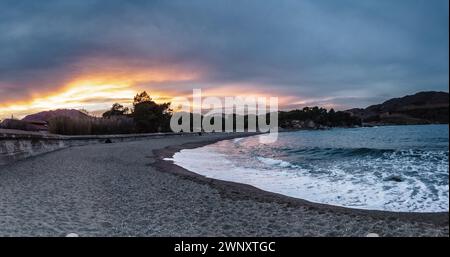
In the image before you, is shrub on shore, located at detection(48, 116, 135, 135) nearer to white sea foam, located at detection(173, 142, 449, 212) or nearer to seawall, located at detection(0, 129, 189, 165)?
seawall, located at detection(0, 129, 189, 165)

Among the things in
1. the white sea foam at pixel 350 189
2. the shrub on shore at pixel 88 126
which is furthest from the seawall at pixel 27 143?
the white sea foam at pixel 350 189

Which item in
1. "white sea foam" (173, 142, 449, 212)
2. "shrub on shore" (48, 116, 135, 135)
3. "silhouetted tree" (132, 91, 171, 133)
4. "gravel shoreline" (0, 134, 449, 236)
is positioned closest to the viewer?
"gravel shoreline" (0, 134, 449, 236)

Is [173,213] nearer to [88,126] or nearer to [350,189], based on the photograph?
[350,189]

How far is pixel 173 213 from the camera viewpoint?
5859 mm

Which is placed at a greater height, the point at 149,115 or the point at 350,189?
the point at 149,115

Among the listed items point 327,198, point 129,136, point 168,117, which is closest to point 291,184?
point 327,198

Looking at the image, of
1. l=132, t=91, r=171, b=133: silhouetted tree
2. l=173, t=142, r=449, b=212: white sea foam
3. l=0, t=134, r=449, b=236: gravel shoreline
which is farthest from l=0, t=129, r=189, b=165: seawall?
l=132, t=91, r=171, b=133: silhouetted tree

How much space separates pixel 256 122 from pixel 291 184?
104703mm

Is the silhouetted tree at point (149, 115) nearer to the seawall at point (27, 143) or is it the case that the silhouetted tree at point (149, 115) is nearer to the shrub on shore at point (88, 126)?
the shrub on shore at point (88, 126)

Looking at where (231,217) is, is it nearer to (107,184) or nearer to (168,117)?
(107,184)

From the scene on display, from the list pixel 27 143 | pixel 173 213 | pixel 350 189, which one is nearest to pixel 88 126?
pixel 27 143

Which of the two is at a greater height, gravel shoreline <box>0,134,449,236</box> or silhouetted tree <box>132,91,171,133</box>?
silhouetted tree <box>132,91,171,133</box>

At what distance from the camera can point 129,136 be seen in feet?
112

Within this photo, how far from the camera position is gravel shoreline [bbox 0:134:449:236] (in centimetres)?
481
